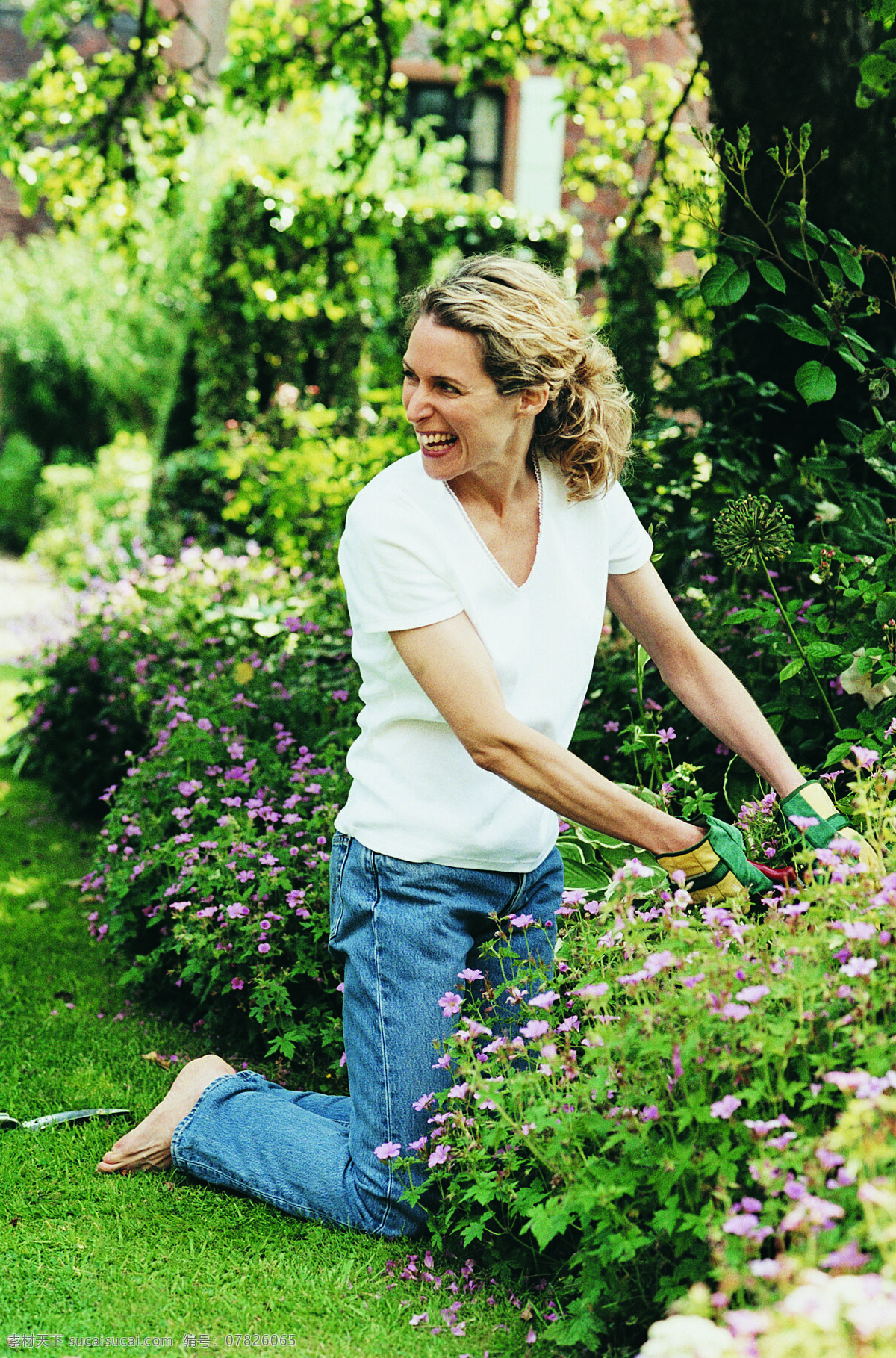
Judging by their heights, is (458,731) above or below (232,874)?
above

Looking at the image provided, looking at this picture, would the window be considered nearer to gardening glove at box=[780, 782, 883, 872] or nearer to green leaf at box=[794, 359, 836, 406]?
green leaf at box=[794, 359, 836, 406]

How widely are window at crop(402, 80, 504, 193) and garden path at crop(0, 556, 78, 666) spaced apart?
6.15 meters

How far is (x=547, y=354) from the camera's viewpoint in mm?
2191

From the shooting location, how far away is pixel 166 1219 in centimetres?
224

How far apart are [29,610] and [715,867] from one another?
7933 millimetres

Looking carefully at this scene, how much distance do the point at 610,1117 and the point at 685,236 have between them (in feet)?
16.9

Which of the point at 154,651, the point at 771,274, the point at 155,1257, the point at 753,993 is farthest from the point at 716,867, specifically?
the point at 154,651

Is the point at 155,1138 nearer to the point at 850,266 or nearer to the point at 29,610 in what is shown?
the point at 850,266

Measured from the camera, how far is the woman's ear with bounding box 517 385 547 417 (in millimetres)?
2197

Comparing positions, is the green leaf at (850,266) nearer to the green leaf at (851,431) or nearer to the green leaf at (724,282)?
the green leaf at (724,282)

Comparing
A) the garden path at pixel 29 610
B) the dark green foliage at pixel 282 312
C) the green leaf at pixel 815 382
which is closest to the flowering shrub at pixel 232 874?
the green leaf at pixel 815 382

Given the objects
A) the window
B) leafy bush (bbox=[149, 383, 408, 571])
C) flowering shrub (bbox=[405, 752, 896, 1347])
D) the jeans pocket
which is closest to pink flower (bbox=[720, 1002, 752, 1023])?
flowering shrub (bbox=[405, 752, 896, 1347])

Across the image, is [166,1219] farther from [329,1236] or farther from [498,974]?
[498,974]

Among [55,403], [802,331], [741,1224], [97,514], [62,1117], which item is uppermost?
[802,331]
